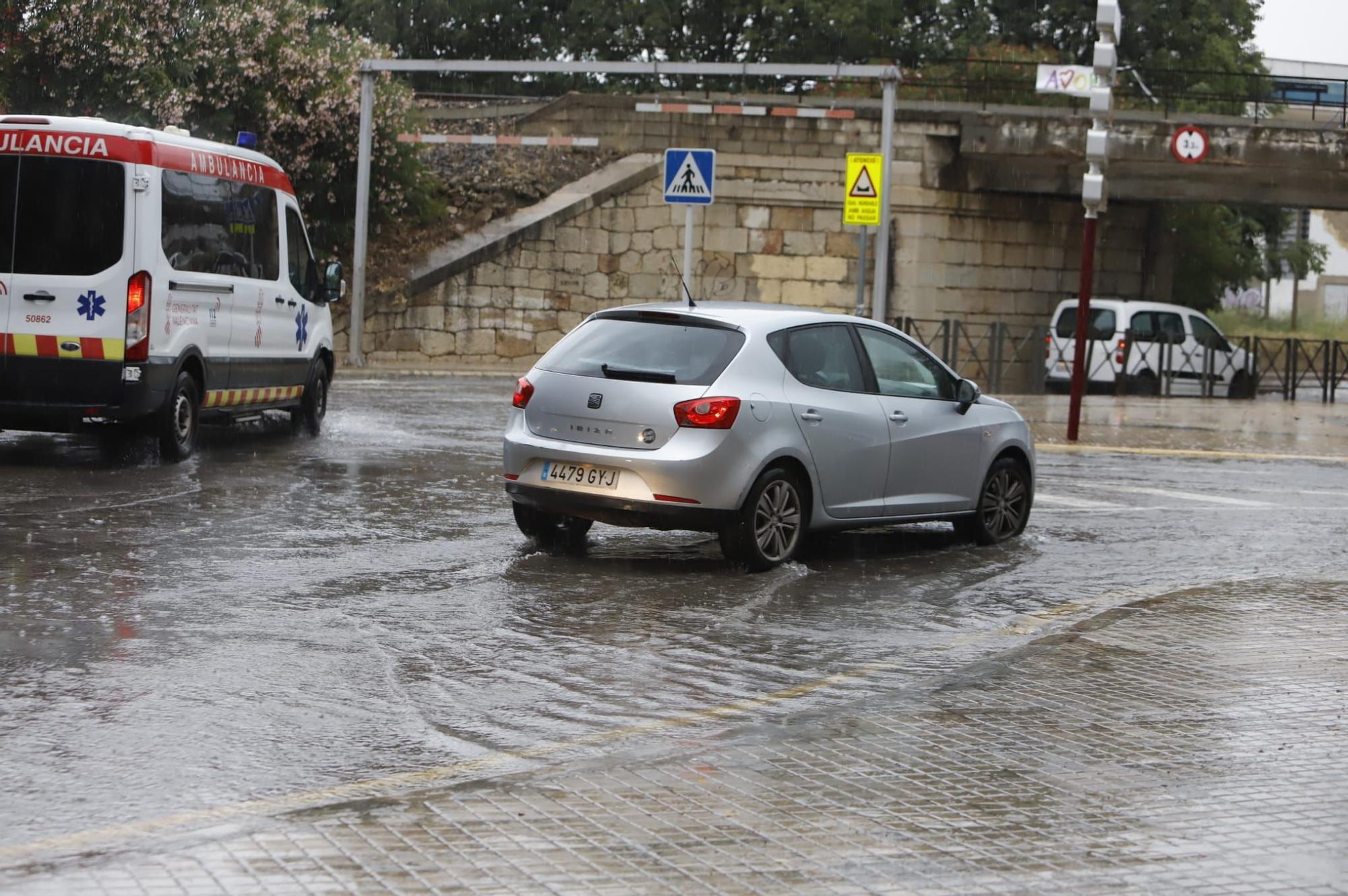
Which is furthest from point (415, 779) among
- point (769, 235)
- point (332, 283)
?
point (769, 235)

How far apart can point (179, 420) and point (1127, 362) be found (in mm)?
Result: 20484

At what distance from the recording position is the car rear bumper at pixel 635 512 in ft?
32.1

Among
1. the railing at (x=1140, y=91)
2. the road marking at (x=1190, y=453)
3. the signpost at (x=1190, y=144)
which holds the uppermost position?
the railing at (x=1140, y=91)

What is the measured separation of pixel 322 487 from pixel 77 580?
13.8ft

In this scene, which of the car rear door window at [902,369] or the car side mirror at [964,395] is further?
the car side mirror at [964,395]

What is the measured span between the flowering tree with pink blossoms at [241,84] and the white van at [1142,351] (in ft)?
36.3

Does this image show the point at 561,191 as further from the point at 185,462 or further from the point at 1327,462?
the point at 185,462

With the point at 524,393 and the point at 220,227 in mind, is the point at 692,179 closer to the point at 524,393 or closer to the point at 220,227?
the point at 220,227

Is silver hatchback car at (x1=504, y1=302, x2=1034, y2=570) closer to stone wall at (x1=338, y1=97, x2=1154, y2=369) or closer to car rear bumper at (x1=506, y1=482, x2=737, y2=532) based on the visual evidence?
car rear bumper at (x1=506, y1=482, x2=737, y2=532)

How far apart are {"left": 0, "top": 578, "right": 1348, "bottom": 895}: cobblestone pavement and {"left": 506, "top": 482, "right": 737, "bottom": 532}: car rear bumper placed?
105 inches

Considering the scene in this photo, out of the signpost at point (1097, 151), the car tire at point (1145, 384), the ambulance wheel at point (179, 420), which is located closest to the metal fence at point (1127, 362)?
the car tire at point (1145, 384)

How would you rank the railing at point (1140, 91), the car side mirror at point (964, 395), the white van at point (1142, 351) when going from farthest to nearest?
the railing at point (1140, 91) < the white van at point (1142, 351) < the car side mirror at point (964, 395)

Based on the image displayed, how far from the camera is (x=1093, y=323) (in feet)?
104

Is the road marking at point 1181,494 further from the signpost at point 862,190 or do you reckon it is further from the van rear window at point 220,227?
the signpost at point 862,190
